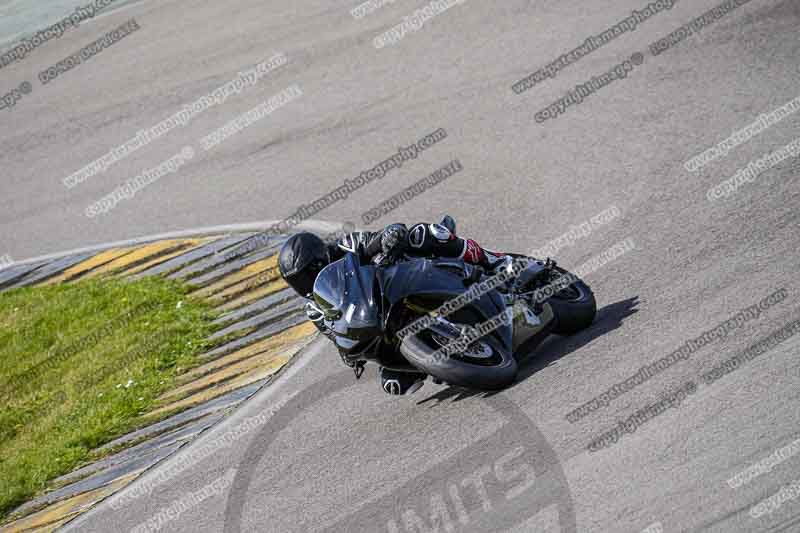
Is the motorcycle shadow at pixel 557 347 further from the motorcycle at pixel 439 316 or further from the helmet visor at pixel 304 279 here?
the helmet visor at pixel 304 279

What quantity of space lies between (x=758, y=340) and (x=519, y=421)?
1.64 meters

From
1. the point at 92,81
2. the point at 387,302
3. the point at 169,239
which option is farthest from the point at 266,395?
the point at 92,81

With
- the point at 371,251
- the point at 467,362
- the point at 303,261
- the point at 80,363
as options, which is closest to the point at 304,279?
the point at 303,261

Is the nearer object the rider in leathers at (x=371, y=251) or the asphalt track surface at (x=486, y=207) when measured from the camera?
the asphalt track surface at (x=486, y=207)

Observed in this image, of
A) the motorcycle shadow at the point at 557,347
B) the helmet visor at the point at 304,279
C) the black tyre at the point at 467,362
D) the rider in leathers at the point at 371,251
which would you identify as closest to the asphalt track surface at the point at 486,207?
the motorcycle shadow at the point at 557,347

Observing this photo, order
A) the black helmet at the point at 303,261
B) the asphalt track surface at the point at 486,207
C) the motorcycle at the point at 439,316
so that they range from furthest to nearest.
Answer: the black helmet at the point at 303,261
the motorcycle at the point at 439,316
the asphalt track surface at the point at 486,207

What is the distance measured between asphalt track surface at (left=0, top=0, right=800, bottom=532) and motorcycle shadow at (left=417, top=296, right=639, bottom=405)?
0.03 metres

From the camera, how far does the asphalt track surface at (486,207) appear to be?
6.10 meters

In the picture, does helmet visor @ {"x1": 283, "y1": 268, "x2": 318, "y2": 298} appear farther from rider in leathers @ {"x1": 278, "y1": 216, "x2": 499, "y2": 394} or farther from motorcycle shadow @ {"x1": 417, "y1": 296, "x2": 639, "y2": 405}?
motorcycle shadow @ {"x1": 417, "y1": 296, "x2": 639, "y2": 405}

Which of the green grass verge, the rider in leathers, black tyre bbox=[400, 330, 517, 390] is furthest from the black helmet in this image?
the green grass verge

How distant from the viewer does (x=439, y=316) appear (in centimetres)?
711

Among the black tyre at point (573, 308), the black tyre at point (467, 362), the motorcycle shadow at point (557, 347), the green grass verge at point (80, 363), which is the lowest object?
the motorcycle shadow at point (557, 347)

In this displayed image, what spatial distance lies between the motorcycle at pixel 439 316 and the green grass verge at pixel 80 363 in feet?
11.3

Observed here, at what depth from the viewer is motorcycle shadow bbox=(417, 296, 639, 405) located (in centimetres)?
750
